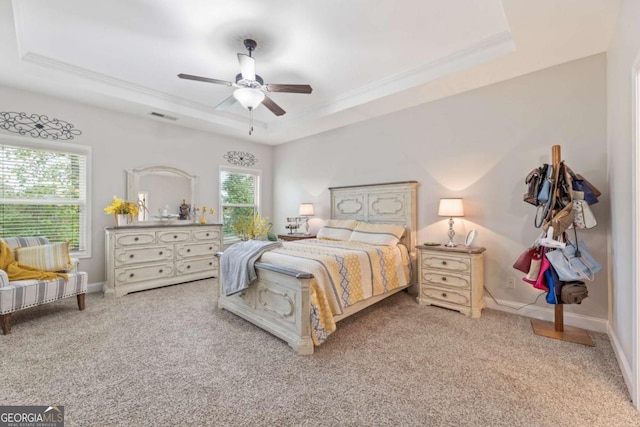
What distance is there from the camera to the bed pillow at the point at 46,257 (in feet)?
10.1

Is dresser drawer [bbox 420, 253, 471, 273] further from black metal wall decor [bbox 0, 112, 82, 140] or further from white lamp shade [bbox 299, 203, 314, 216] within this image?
black metal wall decor [bbox 0, 112, 82, 140]

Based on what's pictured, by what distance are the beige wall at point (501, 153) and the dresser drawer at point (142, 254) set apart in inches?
130

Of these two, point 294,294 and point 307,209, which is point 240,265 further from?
point 307,209

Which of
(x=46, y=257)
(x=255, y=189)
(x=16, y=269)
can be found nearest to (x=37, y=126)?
(x=46, y=257)

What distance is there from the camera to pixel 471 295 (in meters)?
3.08

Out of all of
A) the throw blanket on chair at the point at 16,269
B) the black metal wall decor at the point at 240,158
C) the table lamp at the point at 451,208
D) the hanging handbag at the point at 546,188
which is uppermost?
the black metal wall decor at the point at 240,158

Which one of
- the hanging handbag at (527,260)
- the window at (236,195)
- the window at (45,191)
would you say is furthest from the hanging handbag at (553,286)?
the window at (45,191)

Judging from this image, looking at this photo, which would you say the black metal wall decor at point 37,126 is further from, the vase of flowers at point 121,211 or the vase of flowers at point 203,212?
the vase of flowers at point 203,212

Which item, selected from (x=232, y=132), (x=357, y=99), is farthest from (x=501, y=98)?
(x=232, y=132)

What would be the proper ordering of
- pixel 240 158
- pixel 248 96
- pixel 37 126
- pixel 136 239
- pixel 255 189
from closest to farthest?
pixel 248 96
pixel 37 126
pixel 136 239
pixel 240 158
pixel 255 189

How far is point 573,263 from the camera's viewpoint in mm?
2387

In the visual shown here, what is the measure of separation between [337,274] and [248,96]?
6.51 ft

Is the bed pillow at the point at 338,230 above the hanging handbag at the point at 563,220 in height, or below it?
below

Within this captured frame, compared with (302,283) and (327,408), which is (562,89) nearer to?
(302,283)
